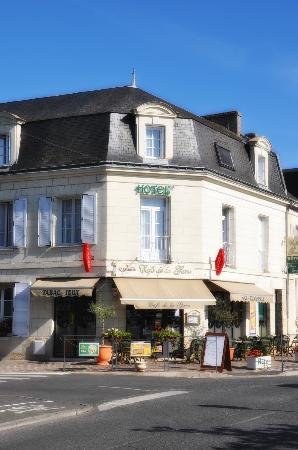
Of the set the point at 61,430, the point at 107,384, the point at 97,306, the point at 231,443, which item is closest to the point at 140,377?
the point at 107,384

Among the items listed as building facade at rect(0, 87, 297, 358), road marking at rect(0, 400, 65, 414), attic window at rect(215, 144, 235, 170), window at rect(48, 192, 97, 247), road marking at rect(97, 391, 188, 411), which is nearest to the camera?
road marking at rect(0, 400, 65, 414)

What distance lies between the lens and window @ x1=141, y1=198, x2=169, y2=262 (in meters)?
25.5

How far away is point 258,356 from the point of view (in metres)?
22.5

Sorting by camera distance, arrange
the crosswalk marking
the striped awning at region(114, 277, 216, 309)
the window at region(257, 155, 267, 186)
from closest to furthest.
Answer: the crosswalk marking, the striped awning at region(114, 277, 216, 309), the window at region(257, 155, 267, 186)

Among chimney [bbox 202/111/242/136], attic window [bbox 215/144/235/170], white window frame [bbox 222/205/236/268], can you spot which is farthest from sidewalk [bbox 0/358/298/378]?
chimney [bbox 202/111/242/136]

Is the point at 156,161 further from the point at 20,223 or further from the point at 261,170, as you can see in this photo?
the point at 261,170

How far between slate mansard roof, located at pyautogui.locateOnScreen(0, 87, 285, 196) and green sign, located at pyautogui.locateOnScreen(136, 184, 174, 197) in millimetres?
788

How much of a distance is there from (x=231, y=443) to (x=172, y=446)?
780mm

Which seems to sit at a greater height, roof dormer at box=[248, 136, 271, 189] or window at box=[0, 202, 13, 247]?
roof dormer at box=[248, 136, 271, 189]

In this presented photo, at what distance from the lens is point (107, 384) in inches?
671

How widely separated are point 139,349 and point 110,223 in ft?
16.5

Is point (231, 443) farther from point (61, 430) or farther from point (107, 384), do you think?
→ point (107, 384)

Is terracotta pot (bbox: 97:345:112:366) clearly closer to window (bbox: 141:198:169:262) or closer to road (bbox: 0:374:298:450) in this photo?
window (bbox: 141:198:169:262)

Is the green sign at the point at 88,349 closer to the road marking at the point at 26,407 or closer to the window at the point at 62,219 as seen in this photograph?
the window at the point at 62,219
